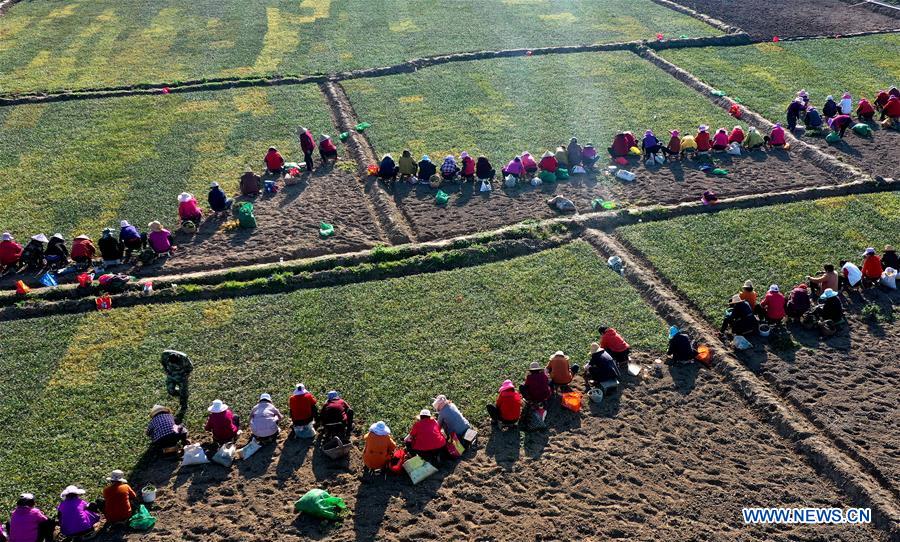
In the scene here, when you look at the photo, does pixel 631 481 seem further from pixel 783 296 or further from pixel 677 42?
pixel 677 42

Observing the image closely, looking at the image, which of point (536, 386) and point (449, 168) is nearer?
point (536, 386)

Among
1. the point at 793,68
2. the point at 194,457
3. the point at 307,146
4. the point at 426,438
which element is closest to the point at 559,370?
the point at 426,438

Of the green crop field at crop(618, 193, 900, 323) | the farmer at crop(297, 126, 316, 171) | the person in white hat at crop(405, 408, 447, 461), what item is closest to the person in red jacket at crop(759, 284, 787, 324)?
the green crop field at crop(618, 193, 900, 323)

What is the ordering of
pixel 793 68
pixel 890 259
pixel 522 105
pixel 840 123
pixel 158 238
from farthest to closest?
pixel 793 68 < pixel 522 105 < pixel 840 123 < pixel 158 238 < pixel 890 259

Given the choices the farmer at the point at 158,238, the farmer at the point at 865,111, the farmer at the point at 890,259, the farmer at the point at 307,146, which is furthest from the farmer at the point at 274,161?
the farmer at the point at 865,111

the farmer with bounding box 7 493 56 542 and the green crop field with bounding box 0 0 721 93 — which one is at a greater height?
the green crop field with bounding box 0 0 721 93

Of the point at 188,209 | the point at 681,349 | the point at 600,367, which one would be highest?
the point at 188,209

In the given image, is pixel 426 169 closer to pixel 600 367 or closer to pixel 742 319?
pixel 600 367

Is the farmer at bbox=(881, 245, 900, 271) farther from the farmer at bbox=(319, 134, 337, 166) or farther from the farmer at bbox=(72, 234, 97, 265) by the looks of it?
the farmer at bbox=(72, 234, 97, 265)
